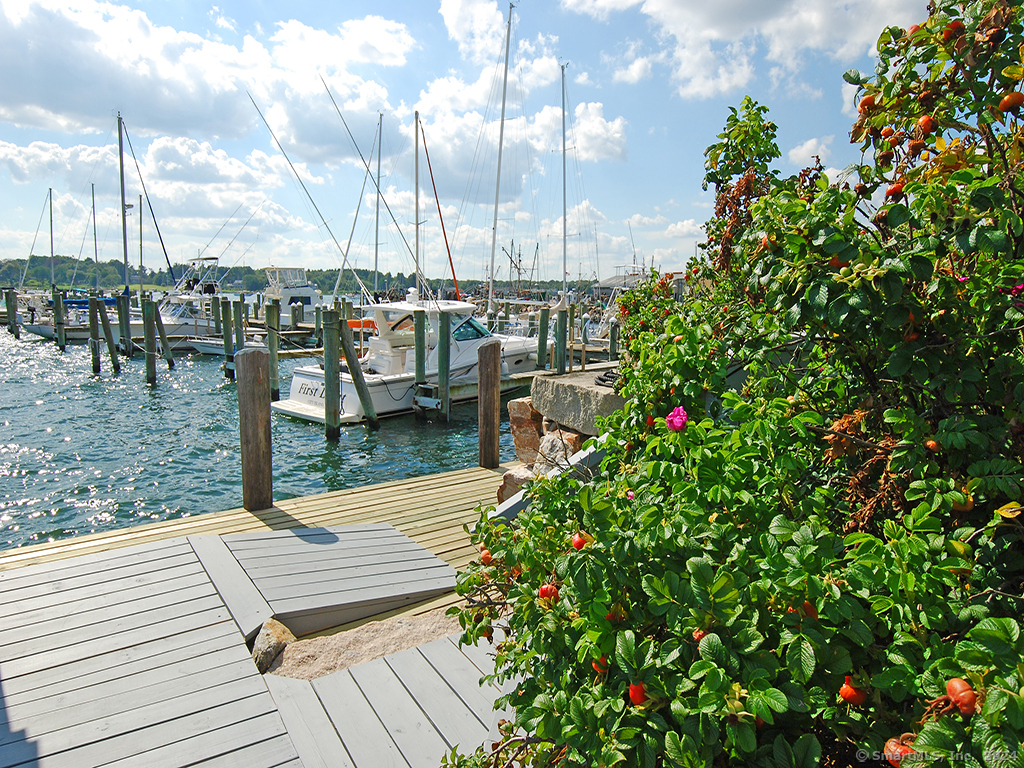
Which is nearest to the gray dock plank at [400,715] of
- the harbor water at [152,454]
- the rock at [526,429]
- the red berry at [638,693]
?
the red berry at [638,693]

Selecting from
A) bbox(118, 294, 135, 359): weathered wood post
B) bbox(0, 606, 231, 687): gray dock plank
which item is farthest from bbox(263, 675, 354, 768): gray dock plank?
Answer: bbox(118, 294, 135, 359): weathered wood post

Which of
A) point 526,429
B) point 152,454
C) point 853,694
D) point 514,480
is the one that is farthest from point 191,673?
point 152,454

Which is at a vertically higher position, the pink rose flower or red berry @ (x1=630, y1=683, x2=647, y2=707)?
the pink rose flower

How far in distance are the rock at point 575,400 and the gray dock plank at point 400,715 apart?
1.87 meters

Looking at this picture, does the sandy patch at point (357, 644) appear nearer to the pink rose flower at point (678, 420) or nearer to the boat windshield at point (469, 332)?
Result: the pink rose flower at point (678, 420)

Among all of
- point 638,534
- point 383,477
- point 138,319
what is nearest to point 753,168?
point 638,534

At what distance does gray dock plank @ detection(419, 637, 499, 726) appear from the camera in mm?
2598

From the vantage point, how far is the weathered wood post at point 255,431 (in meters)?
5.01

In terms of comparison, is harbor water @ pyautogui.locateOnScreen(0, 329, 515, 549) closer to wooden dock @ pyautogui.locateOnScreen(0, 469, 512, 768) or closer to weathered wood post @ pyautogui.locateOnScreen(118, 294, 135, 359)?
weathered wood post @ pyautogui.locateOnScreen(118, 294, 135, 359)

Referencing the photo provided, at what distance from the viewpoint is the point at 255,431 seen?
16.6 feet

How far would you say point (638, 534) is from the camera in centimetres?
127

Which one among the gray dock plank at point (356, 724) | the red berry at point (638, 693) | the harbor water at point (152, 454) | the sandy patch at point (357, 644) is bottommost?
the harbor water at point (152, 454)

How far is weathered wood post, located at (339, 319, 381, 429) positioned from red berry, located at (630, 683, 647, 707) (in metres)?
9.92

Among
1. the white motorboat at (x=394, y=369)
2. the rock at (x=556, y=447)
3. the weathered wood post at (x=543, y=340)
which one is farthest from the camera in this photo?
the weathered wood post at (x=543, y=340)
